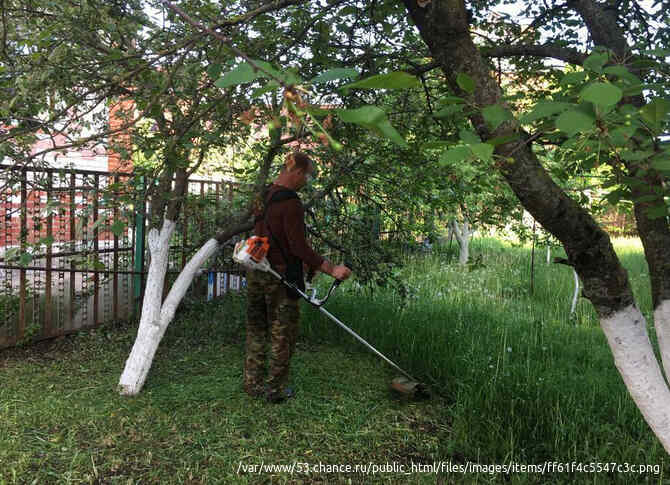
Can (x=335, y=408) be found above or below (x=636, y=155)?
below

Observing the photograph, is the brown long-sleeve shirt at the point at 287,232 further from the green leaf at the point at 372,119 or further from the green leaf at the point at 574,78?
the green leaf at the point at 372,119

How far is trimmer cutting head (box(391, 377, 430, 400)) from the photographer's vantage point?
3.52 metres

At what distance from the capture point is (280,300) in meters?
3.42

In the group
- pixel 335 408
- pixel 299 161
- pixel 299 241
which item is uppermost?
pixel 299 161

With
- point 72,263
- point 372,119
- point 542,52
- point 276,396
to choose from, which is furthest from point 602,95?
point 72,263

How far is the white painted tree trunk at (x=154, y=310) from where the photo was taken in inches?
138

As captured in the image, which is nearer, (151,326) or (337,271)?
(337,271)

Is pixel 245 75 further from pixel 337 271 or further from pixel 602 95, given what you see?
pixel 337 271

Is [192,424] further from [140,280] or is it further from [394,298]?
[394,298]

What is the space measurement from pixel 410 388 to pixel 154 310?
7.12 feet

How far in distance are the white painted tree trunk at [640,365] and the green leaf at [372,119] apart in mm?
1817

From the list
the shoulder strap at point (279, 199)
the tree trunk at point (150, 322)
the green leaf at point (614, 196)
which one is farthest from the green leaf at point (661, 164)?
the tree trunk at point (150, 322)

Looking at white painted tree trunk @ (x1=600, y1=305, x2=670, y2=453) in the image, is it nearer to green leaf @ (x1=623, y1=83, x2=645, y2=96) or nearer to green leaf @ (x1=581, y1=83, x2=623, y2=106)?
green leaf @ (x1=623, y1=83, x2=645, y2=96)

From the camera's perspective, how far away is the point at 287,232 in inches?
129
